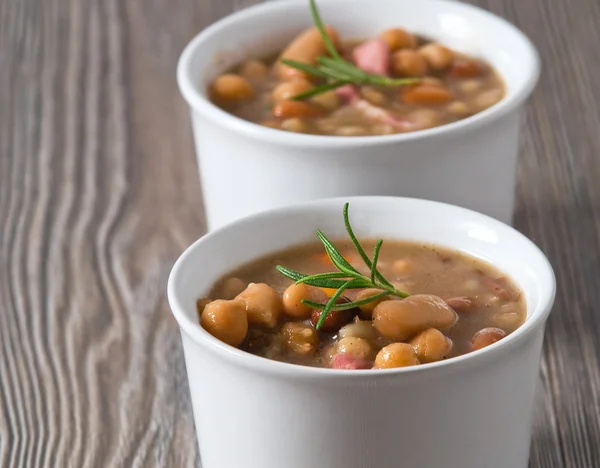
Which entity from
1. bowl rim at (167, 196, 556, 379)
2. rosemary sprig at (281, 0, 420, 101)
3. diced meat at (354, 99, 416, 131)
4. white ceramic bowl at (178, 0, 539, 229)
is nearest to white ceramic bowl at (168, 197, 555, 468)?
bowl rim at (167, 196, 556, 379)

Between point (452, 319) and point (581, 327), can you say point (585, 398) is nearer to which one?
point (581, 327)

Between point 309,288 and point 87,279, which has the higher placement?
point 309,288

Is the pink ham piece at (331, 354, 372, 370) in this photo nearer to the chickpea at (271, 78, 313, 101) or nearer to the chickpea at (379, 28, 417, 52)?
the chickpea at (271, 78, 313, 101)

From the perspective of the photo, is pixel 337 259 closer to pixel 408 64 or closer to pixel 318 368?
pixel 318 368

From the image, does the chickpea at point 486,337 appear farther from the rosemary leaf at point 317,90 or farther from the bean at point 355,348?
the rosemary leaf at point 317,90

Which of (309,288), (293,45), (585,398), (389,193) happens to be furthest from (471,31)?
(309,288)

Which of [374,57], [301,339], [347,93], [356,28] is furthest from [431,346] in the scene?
[356,28]

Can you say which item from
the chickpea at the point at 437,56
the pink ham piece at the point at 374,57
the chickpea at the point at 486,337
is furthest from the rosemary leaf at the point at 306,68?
the chickpea at the point at 486,337
